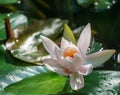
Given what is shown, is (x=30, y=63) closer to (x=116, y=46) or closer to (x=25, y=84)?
(x=25, y=84)

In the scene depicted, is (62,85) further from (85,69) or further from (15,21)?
(15,21)

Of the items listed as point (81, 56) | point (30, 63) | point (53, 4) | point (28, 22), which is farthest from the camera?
point (53, 4)

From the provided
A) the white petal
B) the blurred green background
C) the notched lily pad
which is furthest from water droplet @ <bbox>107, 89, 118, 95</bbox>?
the blurred green background

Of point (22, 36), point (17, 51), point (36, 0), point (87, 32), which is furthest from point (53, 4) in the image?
point (87, 32)

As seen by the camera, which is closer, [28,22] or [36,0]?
[28,22]

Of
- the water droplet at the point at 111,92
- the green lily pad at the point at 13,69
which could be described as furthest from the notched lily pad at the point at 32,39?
the water droplet at the point at 111,92

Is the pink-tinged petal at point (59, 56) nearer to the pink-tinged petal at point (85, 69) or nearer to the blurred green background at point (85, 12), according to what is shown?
the pink-tinged petal at point (85, 69)
